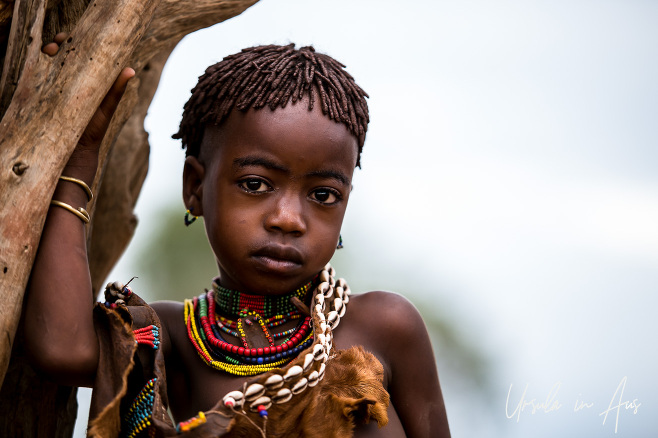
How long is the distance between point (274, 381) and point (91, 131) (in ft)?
2.66

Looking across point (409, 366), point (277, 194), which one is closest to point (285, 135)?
point (277, 194)

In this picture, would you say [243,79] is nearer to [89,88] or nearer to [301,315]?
[89,88]

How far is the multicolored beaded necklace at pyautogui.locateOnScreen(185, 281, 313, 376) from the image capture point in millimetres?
2113

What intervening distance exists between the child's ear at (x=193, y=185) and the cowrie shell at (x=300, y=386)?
2.23ft

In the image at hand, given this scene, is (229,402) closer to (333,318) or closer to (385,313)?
(333,318)

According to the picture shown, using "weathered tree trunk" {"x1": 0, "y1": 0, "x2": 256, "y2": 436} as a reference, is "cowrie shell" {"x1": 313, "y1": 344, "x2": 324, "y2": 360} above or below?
below

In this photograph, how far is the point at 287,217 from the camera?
2033 millimetres

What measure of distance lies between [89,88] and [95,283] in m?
1.21

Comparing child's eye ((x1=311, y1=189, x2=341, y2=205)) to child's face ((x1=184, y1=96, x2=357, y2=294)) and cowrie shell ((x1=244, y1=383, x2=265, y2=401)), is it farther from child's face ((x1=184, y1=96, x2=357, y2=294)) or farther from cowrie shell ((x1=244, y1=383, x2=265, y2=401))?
cowrie shell ((x1=244, y1=383, x2=265, y2=401))

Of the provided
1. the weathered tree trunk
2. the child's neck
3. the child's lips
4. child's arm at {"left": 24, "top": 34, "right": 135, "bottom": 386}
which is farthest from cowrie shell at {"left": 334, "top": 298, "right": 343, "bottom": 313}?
the weathered tree trunk

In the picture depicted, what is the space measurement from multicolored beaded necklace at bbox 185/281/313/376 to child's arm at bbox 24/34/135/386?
15.4 inches

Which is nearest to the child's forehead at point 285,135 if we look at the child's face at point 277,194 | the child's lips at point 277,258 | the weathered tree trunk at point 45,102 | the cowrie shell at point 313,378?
the child's face at point 277,194

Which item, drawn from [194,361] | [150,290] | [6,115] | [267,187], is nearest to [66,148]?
[6,115]

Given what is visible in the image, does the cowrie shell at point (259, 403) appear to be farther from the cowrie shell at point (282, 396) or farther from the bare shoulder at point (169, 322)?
the bare shoulder at point (169, 322)
